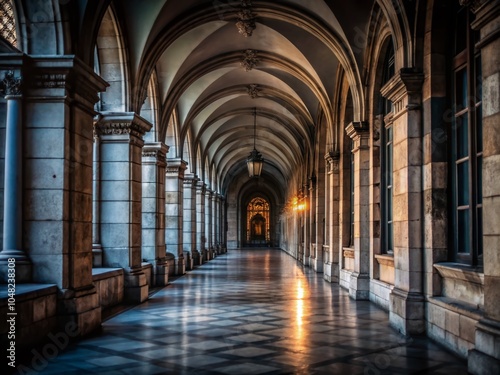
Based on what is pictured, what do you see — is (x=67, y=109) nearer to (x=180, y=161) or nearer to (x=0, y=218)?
(x=0, y=218)

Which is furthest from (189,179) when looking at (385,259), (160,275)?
(385,259)

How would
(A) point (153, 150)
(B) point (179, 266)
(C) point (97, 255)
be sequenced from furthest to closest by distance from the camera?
1. (B) point (179, 266)
2. (A) point (153, 150)
3. (C) point (97, 255)

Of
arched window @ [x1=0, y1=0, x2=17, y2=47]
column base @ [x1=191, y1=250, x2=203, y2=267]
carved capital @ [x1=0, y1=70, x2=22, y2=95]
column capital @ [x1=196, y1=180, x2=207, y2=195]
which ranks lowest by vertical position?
column base @ [x1=191, y1=250, x2=203, y2=267]

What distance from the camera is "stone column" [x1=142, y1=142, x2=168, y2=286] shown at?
1358cm

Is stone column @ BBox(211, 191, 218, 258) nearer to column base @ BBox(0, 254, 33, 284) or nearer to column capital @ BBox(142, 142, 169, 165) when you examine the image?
column capital @ BBox(142, 142, 169, 165)

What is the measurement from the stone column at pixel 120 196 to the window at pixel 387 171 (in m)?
4.84

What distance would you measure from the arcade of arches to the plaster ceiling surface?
0.17 ft

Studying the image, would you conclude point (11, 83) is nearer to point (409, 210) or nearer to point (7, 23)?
point (7, 23)

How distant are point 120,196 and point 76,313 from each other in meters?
3.97

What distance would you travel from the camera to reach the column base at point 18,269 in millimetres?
6465

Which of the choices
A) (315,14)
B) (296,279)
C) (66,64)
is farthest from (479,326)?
(296,279)

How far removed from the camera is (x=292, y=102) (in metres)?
19.3

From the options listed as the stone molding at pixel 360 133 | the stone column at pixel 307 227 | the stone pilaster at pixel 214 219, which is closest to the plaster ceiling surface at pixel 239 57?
the stone molding at pixel 360 133

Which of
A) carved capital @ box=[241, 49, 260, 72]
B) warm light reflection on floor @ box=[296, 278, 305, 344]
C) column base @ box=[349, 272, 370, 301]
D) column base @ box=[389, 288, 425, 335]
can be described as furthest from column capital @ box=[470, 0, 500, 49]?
carved capital @ box=[241, 49, 260, 72]
